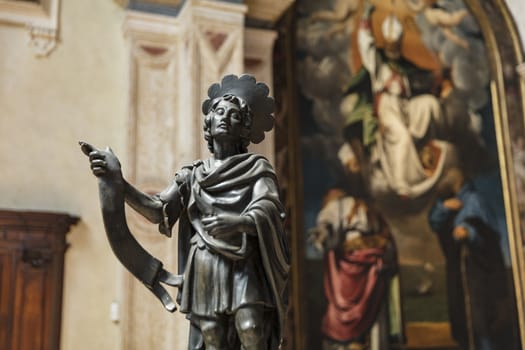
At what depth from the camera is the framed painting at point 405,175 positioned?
8.26m

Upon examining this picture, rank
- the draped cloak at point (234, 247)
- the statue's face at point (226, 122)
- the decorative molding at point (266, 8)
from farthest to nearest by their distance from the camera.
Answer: the decorative molding at point (266, 8) < the statue's face at point (226, 122) < the draped cloak at point (234, 247)

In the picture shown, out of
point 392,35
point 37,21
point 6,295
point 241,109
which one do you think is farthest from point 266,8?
point 241,109

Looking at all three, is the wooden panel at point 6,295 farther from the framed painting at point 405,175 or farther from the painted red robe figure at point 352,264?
the painted red robe figure at point 352,264

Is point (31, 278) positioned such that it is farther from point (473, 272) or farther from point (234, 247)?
point (473, 272)

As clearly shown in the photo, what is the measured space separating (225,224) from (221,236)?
0.22 ft

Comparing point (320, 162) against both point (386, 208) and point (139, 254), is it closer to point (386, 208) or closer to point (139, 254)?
point (386, 208)

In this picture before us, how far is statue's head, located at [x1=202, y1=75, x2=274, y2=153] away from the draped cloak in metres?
0.13

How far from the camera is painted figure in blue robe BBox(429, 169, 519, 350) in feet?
28.9

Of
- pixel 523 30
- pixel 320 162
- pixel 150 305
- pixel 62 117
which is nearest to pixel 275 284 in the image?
pixel 150 305

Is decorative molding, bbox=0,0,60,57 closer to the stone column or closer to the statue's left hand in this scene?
the stone column

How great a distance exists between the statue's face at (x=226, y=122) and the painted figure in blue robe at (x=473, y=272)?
6.13 m

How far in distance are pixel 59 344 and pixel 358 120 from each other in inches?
174

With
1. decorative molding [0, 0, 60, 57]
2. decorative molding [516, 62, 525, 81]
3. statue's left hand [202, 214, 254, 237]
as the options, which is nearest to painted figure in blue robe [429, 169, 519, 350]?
decorative molding [516, 62, 525, 81]

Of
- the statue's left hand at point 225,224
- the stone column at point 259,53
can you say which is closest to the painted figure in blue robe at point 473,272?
the stone column at point 259,53
